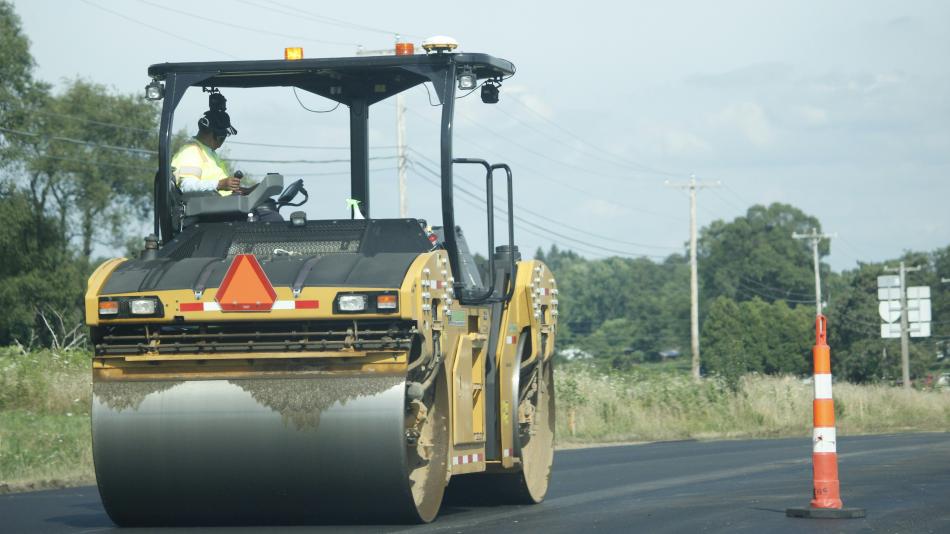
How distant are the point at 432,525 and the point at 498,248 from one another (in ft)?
8.17

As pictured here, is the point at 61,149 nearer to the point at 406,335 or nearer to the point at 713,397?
the point at 713,397

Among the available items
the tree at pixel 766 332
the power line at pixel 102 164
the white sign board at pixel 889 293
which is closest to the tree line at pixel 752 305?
the tree at pixel 766 332

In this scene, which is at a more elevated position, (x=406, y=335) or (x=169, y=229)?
(x=169, y=229)

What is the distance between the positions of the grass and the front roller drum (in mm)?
6263

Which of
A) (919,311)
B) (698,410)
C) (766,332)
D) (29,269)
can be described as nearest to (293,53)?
(698,410)

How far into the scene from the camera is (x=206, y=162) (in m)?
9.70

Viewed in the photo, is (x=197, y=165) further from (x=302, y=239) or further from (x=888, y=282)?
(x=888, y=282)

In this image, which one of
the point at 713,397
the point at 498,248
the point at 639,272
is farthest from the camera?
the point at 639,272

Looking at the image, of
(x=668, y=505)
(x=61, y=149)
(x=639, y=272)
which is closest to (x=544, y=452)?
(x=668, y=505)

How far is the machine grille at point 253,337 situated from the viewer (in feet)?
26.8

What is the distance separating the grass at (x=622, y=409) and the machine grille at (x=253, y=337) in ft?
20.6

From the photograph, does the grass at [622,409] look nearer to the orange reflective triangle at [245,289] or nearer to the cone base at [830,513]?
the orange reflective triangle at [245,289]

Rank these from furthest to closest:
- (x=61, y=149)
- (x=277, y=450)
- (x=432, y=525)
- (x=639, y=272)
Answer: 1. (x=639, y=272)
2. (x=61, y=149)
3. (x=432, y=525)
4. (x=277, y=450)

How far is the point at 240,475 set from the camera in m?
8.18
